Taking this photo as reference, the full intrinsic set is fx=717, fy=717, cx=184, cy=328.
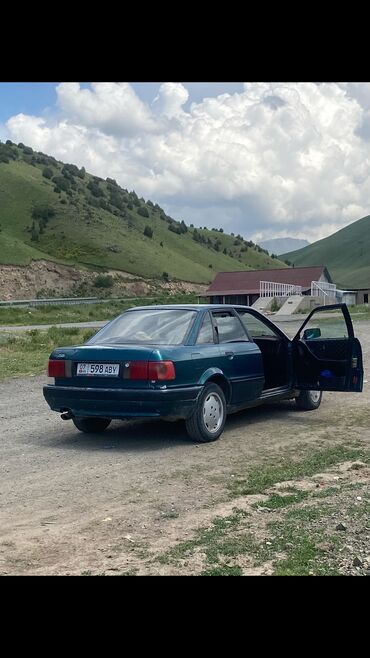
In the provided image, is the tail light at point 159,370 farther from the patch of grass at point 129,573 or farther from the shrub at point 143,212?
the shrub at point 143,212

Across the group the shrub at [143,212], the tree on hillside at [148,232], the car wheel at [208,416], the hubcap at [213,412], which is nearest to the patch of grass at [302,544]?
the car wheel at [208,416]

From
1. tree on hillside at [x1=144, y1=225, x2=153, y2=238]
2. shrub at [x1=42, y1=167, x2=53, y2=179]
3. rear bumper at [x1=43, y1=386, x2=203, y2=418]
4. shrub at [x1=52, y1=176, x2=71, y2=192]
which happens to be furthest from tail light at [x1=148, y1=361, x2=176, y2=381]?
shrub at [x1=42, y1=167, x2=53, y2=179]

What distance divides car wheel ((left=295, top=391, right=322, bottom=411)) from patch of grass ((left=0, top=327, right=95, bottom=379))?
261 inches

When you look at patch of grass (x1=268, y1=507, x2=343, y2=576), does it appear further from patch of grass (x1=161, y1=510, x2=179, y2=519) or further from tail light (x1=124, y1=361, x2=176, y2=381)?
tail light (x1=124, y1=361, x2=176, y2=381)

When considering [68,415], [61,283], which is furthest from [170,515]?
[61,283]

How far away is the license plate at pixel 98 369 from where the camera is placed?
7.61 metres

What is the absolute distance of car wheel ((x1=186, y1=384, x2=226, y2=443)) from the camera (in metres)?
7.71
